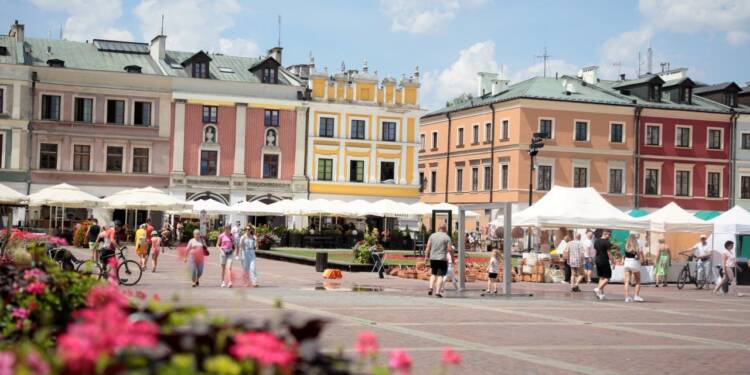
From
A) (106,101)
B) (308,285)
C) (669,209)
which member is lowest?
(308,285)

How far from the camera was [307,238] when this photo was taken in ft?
176

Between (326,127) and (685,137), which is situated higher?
(685,137)

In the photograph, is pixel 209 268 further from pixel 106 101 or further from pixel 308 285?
pixel 106 101

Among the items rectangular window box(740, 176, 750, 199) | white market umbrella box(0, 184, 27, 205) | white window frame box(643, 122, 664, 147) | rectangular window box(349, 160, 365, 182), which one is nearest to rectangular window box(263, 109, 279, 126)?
rectangular window box(349, 160, 365, 182)

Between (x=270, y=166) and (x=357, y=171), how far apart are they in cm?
571

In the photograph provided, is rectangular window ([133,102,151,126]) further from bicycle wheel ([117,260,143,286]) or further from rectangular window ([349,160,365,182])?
bicycle wheel ([117,260,143,286])

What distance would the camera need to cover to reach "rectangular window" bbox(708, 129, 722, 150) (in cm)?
6844

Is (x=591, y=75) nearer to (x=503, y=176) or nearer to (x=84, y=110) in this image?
(x=503, y=176)

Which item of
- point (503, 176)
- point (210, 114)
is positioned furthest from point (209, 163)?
point (503, 176)

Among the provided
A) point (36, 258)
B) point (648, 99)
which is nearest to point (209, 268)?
point (36, 258)

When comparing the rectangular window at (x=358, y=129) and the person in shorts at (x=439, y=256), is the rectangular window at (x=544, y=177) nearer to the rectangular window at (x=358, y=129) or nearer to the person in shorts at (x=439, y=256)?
the rectangular window at (x=358, y=129)

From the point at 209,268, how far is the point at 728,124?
152 feet

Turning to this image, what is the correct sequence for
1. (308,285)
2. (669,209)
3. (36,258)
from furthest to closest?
1. (669,209)
2. (308,285)
3. (36,258)

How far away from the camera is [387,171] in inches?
2603
